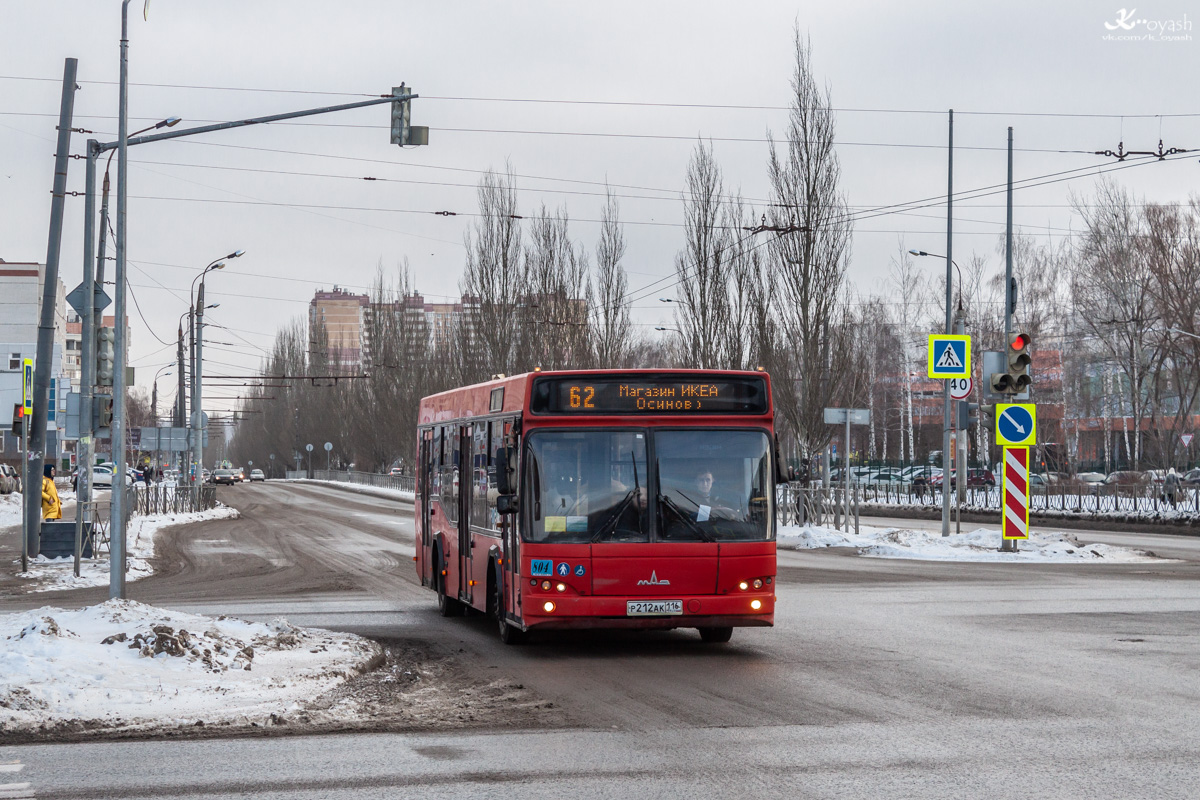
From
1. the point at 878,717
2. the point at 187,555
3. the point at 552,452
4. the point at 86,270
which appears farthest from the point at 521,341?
the point at 878,717

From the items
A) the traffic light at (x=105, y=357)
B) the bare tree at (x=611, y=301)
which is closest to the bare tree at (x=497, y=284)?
the bare tree at (x=611, y=301)

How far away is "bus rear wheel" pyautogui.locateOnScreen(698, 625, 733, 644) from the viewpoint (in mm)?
13992

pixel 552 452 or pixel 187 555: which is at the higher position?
pixel 552 452

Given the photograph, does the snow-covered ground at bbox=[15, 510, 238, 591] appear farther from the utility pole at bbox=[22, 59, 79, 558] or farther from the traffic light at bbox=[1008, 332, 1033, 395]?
the traffic light at bbox=[1008, 332, 1033, 395]

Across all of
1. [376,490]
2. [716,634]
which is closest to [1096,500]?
[716,634]

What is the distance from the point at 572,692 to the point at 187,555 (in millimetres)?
20434

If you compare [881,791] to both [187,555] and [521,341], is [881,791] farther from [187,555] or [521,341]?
[521,341]

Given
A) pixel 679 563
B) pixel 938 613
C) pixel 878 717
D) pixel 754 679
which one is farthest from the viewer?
pixel 938 613

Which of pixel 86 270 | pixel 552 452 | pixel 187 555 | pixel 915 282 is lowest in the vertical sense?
pixel 187 555

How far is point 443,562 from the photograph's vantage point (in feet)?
56.6

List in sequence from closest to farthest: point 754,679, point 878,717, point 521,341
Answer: point 878,717
point 754,679
point 521,341

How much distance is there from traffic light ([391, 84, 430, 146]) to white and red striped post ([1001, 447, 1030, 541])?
12650mm

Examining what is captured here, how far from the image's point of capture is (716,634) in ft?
46.4

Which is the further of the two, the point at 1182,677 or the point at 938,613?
the point at 938,613
